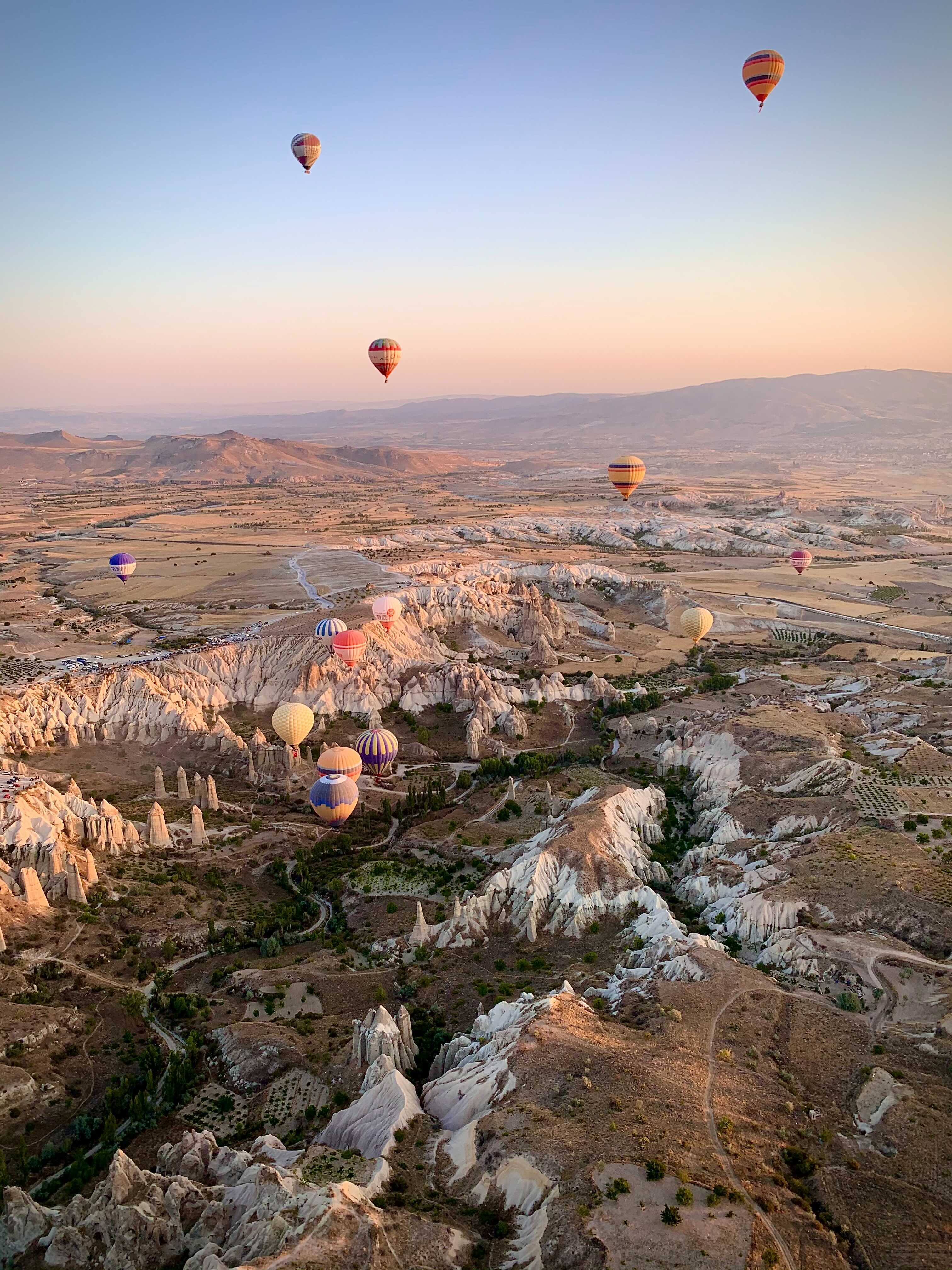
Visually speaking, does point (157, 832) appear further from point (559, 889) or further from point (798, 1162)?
point (798, 1162)

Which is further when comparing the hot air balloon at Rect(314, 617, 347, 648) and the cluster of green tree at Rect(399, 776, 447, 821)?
the hot air balloon at Rect(314, 617, 347, 648)

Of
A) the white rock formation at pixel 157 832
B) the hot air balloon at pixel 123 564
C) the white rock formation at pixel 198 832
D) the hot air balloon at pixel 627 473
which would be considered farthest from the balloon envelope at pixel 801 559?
the white rock formation at pixel 157 832

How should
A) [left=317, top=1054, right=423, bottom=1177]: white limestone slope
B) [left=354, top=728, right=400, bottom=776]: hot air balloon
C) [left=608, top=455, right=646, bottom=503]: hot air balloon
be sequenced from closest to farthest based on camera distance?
[left=317, top=1054, right=423, bottom=1177]: white limestone slope, [left=354, top=728, right=400, bottom=776]: hot air balloon, [left=608, top=455, right=646, bottom=503]: hot air balloon

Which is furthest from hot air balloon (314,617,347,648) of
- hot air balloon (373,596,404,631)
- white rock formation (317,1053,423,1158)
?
white rock formation (317,1053,423,1158)

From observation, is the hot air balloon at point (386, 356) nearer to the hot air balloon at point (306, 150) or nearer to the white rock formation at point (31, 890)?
the hot air balloon at point (306, 150)

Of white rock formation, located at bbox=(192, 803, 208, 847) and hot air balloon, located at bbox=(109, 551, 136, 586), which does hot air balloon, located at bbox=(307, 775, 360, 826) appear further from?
hot air balloon, located at bbox=(109, 551, 136, 586)

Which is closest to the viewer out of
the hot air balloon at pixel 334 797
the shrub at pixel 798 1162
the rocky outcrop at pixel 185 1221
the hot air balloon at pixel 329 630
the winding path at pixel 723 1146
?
the winding path at pixel 723 1146
